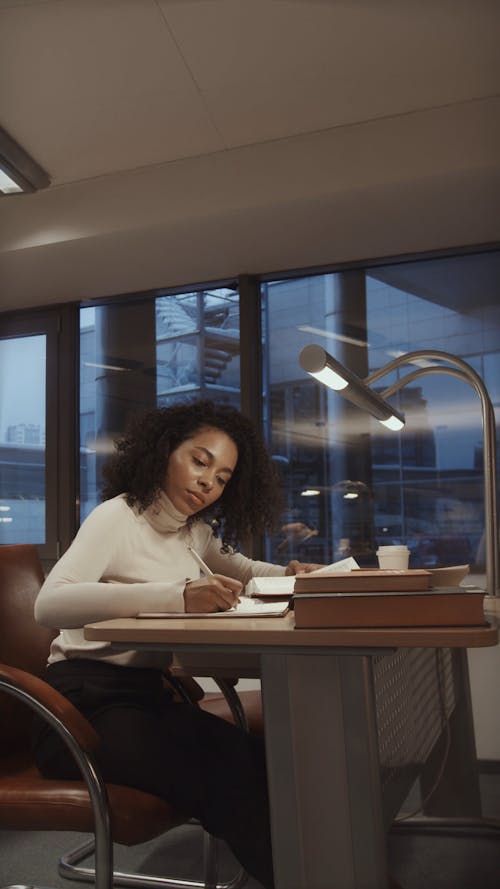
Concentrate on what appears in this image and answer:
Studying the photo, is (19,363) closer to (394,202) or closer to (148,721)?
(394,202)

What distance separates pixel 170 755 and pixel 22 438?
3.18 m

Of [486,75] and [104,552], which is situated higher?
[486,75]

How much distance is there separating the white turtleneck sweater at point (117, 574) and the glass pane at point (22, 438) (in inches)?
92.6

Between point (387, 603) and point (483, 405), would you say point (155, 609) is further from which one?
point (483, 405)

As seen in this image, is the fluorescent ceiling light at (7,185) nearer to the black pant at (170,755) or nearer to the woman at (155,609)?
the woman at (155,609)

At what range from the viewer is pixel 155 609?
1405mm

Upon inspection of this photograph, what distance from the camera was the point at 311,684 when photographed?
3.51 ft

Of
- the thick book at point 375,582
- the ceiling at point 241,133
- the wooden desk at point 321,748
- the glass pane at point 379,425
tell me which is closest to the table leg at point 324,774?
the wooden desk at point 321,748

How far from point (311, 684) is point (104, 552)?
2.16 ft

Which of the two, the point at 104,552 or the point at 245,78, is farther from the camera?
the point at 245,78

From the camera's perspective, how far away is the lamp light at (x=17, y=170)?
3.12 meters

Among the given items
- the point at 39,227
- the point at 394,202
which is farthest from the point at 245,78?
the point at 39,227

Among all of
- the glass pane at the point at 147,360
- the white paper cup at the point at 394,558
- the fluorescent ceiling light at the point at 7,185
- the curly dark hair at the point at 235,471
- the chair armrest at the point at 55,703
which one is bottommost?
the chair armrest at the point at 55,703

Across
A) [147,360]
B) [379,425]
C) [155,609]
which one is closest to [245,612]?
[155,609]
